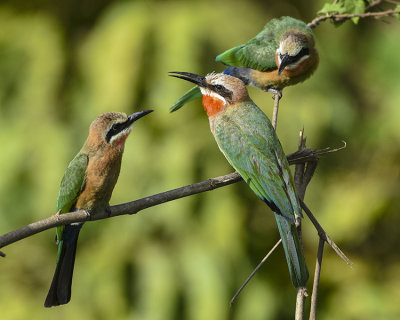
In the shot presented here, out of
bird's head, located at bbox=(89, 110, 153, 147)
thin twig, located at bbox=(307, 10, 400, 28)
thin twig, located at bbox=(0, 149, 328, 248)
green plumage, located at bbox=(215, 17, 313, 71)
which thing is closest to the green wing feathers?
bird's head, located at bbox=(89, 110, 153, 147)

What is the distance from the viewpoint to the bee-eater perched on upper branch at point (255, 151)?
2195 mm

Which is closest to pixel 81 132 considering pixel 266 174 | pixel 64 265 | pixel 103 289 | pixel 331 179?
pixel 103 289

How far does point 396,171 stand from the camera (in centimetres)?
586

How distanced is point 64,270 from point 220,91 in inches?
39.6

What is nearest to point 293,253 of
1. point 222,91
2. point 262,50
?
point 222,91

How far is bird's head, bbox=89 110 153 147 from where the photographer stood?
101 inches

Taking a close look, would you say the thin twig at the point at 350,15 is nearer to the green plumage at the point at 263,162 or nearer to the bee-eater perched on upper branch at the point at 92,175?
the green plumage at the point at 263,162

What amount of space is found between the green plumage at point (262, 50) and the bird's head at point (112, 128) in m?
0.67

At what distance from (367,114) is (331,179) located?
0.79 m

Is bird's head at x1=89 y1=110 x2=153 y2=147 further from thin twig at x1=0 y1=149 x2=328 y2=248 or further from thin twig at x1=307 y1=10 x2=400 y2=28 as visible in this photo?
thin twig at x1=307 y1=10 x2=400 y2=28

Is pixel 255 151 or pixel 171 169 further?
pixel 171 169

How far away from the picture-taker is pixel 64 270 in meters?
2.63

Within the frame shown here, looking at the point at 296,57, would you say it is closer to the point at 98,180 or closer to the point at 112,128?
the point at 112,128

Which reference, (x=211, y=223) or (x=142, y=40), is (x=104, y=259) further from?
(x=142, y=40)
